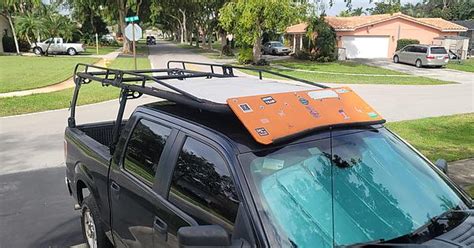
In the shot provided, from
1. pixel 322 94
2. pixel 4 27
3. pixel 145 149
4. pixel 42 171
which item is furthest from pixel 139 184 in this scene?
pixel 4 27

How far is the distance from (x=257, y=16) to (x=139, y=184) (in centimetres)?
2585

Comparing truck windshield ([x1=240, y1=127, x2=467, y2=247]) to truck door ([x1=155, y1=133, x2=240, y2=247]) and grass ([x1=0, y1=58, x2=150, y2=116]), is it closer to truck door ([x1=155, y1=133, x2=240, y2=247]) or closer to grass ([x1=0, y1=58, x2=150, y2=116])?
truck door ([x1=155, y1=133, x2=240, y2=247])

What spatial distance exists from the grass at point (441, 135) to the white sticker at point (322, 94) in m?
5.37

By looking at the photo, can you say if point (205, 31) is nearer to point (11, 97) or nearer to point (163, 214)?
point (11, 97)

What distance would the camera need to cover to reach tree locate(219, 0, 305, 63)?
27.4 metres

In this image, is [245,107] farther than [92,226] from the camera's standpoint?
No

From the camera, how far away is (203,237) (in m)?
2.16

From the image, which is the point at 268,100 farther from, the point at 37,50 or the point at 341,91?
the point at 37,50

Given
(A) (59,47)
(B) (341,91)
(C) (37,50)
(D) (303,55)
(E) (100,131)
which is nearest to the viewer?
(B) (341,91)

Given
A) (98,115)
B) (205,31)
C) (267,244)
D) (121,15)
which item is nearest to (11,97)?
(98,115)

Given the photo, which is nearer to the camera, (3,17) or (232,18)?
(232,18)

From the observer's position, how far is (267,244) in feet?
7.16

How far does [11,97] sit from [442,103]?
14.8 m

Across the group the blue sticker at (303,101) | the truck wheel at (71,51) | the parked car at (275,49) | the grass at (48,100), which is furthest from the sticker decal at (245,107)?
the parked car at (275,49)
